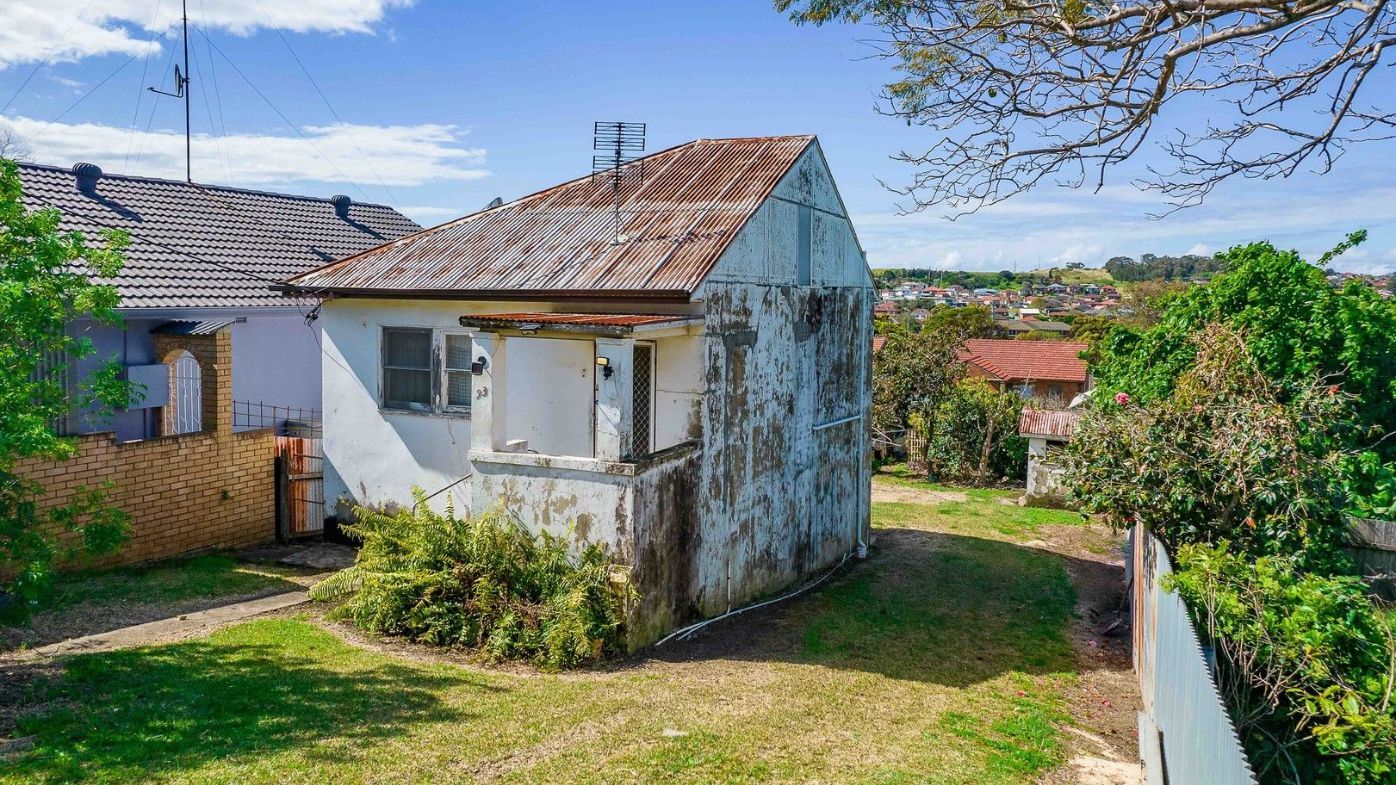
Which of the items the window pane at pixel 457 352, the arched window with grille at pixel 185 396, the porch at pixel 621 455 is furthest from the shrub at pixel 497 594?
the arched window with grille at pixel 185 396

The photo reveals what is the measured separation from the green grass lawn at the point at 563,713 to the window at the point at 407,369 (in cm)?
411

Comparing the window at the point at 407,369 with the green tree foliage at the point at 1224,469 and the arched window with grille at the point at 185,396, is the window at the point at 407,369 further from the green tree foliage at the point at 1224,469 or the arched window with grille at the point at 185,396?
the green tree foliage at the point at 1224,469

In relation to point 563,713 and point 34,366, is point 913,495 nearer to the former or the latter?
point 563,713

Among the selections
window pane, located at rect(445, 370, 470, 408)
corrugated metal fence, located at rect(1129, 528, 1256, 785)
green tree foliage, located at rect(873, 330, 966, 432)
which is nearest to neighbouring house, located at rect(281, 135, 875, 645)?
window pane, located at rect(445, 370, 470, 408)

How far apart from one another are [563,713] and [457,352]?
6.64 m

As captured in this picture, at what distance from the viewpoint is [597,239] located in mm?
12820

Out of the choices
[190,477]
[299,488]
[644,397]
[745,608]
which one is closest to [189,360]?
[299,488]

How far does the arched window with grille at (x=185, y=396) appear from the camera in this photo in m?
15.3

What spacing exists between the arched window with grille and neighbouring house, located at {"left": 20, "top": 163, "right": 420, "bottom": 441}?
17mm

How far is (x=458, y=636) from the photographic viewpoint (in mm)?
9570

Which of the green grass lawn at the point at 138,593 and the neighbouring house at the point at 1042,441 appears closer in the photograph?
the green grass lawn at the point at 138,593

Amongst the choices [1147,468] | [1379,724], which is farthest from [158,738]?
[1147,468]

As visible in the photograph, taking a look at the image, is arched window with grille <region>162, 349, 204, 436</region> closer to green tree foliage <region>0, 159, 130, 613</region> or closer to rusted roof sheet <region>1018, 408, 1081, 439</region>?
green tree foliage <region>0, 159, 130, 613</region>

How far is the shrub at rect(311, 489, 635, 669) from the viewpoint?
30.5ft
